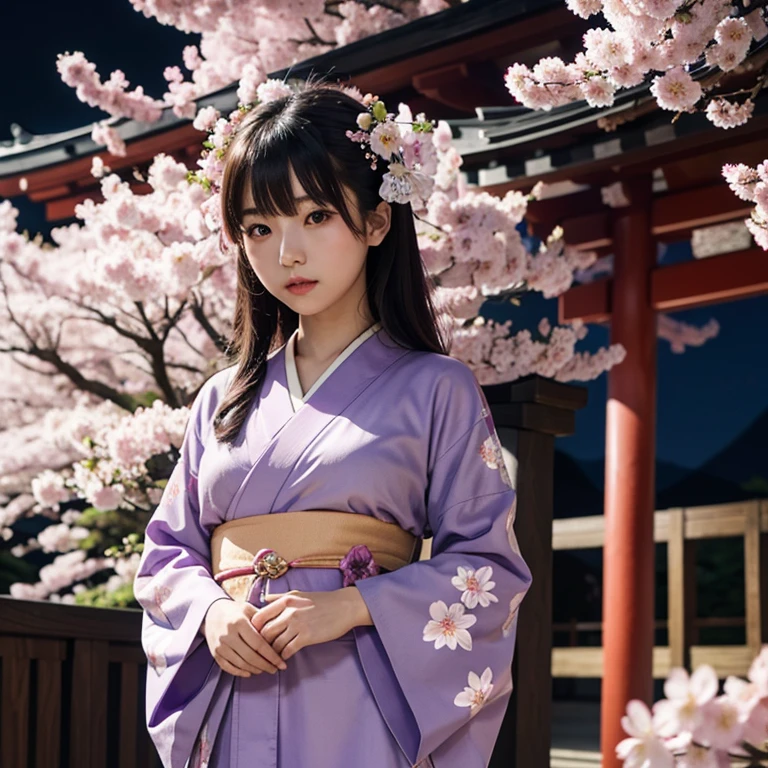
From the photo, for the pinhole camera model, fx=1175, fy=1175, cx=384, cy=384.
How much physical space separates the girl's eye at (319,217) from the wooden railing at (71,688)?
4.35ft

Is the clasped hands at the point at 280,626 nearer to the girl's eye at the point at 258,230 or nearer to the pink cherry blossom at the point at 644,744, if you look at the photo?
the girl's eye at the point at 258,230

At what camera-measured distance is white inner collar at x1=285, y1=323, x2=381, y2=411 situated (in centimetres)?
231

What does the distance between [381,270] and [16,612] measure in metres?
1.29

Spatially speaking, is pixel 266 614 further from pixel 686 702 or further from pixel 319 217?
pixel 686 702

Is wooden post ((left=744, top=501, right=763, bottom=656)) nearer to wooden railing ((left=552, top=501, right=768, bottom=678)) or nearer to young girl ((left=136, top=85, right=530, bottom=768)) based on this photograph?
wooden railing ((left=552, top=501, right=768, bottom=678))

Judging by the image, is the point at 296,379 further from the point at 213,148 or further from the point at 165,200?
the point at 165,200

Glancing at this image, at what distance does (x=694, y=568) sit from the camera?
261 inches

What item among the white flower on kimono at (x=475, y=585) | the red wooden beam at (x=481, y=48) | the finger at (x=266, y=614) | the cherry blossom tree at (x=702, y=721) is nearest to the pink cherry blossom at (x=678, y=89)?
the white flower on kimono at (x=475, y=585)

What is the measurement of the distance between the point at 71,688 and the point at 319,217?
5.06ft

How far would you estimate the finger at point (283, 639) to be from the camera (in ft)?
6.52

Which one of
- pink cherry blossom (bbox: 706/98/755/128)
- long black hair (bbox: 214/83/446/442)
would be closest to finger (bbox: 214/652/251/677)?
long black hair (bbox: 214/83/446/442)

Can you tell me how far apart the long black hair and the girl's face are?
18 mm

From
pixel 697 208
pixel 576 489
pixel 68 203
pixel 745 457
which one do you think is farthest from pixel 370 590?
pixel 576 489

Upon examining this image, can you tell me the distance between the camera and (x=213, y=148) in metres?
2.80
